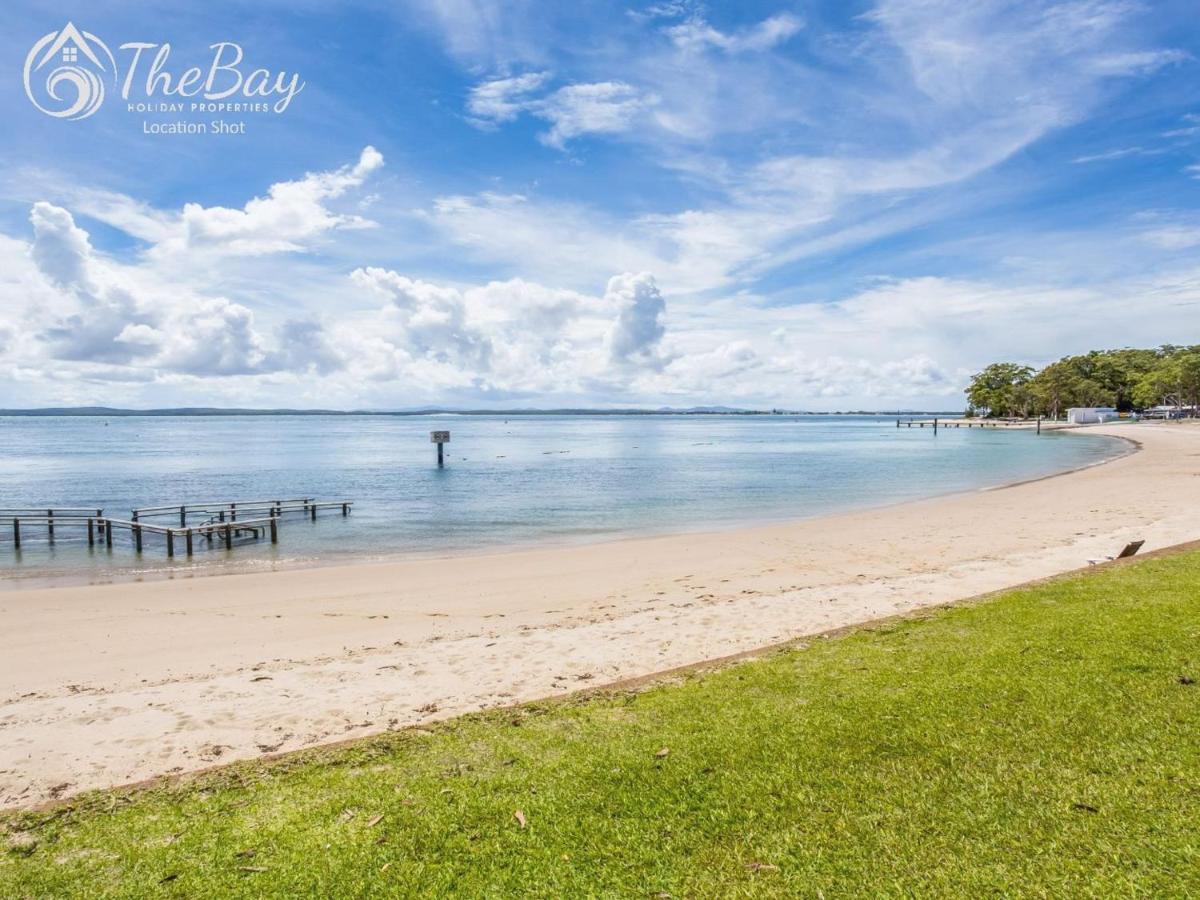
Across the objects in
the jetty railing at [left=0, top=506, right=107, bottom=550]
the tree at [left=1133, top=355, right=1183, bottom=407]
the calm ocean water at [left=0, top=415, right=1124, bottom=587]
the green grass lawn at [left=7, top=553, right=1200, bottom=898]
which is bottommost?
the calm ocean water at [left=0, top=415, right=1124, bottom=587]

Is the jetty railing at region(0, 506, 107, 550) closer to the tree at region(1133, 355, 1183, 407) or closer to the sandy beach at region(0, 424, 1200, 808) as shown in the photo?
the sandy beach at region(0, 424, 1200, 808)

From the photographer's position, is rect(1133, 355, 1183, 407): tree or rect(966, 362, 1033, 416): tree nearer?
rect(1133, 355, 1183, 407): tree

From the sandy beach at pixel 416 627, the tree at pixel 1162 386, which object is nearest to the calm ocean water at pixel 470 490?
the sandy beach at pixel 416 627

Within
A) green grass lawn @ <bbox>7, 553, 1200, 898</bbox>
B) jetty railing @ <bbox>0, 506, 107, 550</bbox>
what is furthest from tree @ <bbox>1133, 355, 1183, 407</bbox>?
jetty railing @ <bbox>0, 506, 107, 550</bbox>

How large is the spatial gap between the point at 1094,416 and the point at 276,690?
14411cm

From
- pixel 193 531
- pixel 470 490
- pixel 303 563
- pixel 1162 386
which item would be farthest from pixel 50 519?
pixel 1162 386

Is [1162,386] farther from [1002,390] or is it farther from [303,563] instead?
[303,563]

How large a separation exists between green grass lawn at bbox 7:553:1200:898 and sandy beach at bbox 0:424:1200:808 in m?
1.42

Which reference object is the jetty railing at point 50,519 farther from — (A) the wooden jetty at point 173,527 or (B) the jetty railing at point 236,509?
(B) the jetty railing at point 236,509

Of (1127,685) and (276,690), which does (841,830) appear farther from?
(276,690)

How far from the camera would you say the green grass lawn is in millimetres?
3838

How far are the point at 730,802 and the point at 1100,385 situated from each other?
16984 centimetres

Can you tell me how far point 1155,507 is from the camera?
76.4 feet

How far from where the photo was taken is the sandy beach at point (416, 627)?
6.94 m
